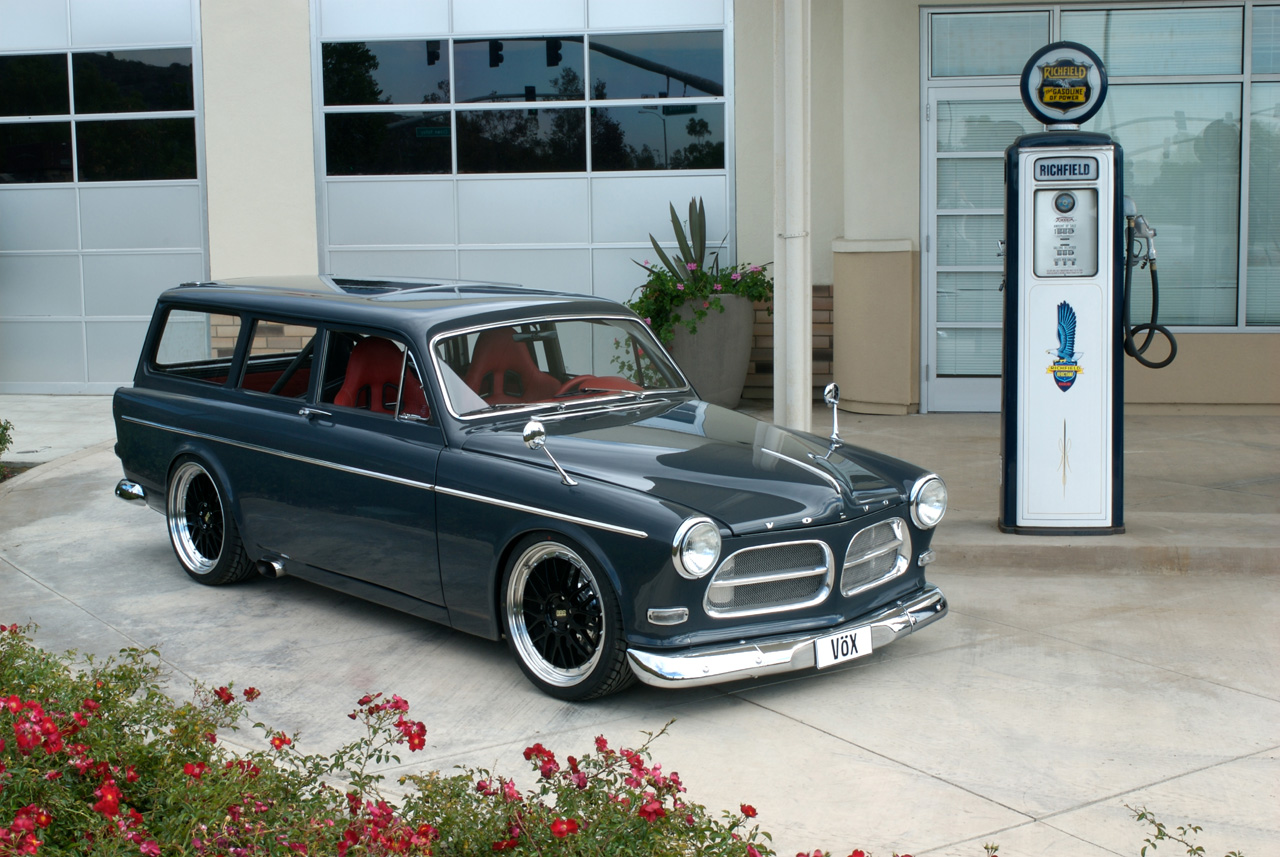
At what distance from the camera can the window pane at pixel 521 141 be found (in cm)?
1223

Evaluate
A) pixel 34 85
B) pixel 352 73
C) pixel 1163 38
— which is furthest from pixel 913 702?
pixel 34 85

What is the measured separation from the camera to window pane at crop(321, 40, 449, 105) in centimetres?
1237

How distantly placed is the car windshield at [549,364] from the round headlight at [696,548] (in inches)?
51.8

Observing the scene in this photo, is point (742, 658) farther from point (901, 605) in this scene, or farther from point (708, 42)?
point (708, 42)

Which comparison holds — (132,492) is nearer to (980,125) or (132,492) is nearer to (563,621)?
(563,621)

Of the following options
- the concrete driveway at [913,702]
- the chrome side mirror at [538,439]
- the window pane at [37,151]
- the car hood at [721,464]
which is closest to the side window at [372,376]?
the car hood at [721,464]

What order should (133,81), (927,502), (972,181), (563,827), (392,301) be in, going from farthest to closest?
1. (133,81)
2. (972,181)
3. (392,301)
4. (927,502)
5. (563,827)

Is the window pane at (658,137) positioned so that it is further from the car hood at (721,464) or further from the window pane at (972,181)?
the car hood at (721,464)

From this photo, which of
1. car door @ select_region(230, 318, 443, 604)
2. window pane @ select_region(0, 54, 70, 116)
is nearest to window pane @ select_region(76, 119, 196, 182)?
window pane @ select_region(0, 54, 70, 116)

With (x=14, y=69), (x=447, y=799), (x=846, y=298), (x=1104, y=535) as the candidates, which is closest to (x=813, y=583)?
(x=447, y=799)

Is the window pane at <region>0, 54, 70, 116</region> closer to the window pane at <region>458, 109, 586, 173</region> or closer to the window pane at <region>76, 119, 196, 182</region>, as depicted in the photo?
the window pane at <region>76, 119, 196, 182</region>

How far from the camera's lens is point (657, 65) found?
39.6 feet

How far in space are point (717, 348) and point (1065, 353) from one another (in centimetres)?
479

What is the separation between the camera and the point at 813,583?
15.5 feet
